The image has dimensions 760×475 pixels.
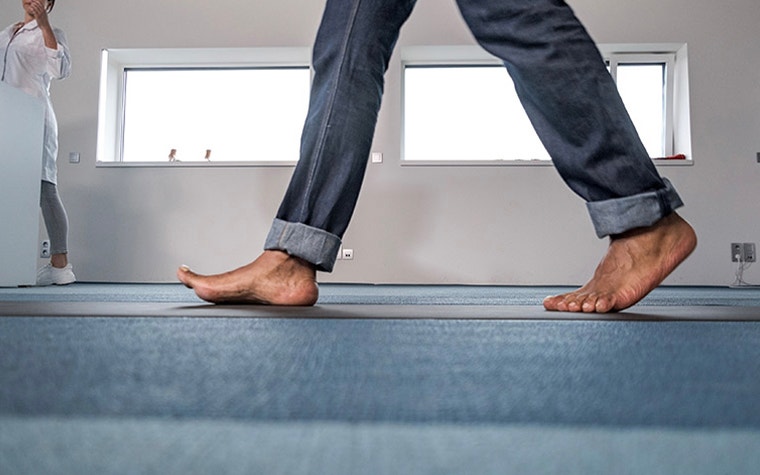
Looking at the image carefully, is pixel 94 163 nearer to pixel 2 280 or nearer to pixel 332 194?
pixel 2 280

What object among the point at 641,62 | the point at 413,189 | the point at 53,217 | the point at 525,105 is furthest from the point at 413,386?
the point at 641,62

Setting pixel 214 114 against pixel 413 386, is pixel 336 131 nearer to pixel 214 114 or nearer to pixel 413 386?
pixel 413 386

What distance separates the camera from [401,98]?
465 cm

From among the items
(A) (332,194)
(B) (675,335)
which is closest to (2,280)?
(A) (332,194)

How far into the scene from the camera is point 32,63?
3.46 metres

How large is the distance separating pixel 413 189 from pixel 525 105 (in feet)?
12.0

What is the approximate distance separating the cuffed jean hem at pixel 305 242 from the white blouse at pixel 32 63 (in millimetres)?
2910

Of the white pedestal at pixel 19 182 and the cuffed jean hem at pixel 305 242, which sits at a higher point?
the white pedestal at pixel 19 182

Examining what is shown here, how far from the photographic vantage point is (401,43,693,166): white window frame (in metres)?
4.56

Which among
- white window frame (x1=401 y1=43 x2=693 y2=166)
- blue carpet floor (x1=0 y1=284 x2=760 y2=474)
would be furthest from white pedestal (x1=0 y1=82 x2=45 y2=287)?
blue carpet floor (x1=0 y1=284 x2=760 y2=474)

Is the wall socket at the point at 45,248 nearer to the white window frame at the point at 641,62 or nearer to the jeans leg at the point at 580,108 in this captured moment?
the white window frame at the point at 641,62

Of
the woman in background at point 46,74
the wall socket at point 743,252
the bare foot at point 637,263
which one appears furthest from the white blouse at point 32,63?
the wall socket at point 743,252

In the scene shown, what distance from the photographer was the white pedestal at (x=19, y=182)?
109 inches

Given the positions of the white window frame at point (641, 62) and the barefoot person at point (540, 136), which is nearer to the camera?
the barefoot person at point (540, 136)
